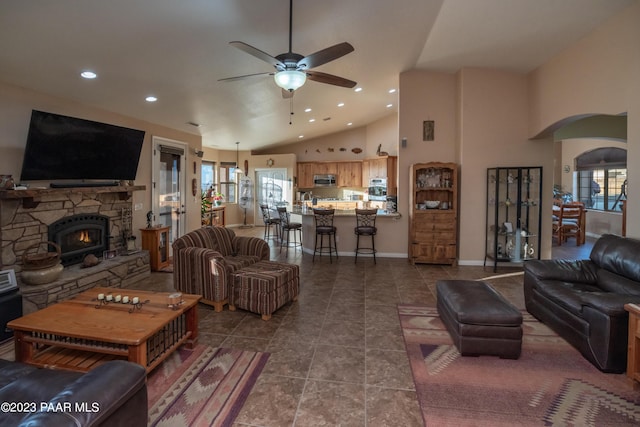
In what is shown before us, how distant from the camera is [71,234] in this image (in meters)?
4.22

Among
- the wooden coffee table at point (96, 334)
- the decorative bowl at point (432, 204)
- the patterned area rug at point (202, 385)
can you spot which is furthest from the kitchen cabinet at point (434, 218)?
the wooden coffee table at point (96, 334)

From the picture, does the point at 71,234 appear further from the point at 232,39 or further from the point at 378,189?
the point at 378,189

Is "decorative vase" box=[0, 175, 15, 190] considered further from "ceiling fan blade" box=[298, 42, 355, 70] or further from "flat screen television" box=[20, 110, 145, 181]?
"ceiling fan blade" box=[298, 42, 355, 70]

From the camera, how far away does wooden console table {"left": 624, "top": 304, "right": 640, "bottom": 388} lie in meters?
2.19

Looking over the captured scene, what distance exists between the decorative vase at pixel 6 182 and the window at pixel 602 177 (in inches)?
453

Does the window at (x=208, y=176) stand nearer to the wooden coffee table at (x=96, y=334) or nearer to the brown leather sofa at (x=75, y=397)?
the wooden coffee table at (x=96, y=334)

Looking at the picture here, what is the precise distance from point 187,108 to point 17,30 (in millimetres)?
2691

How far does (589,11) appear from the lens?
11.5ft

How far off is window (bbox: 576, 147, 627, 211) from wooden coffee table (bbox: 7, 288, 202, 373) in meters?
10.3

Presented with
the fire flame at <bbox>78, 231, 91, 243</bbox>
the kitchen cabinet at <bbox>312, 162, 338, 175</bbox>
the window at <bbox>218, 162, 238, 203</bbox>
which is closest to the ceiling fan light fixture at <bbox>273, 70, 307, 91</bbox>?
the fire flame at <bbox>78, 231, 91, 243</bbox>

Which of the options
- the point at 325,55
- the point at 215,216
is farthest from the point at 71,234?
the point at 215,216

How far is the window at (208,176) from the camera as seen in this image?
998 centimetres

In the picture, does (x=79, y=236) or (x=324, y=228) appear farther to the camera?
(x=324, y=228)

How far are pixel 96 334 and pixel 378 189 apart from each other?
800 centimetres
